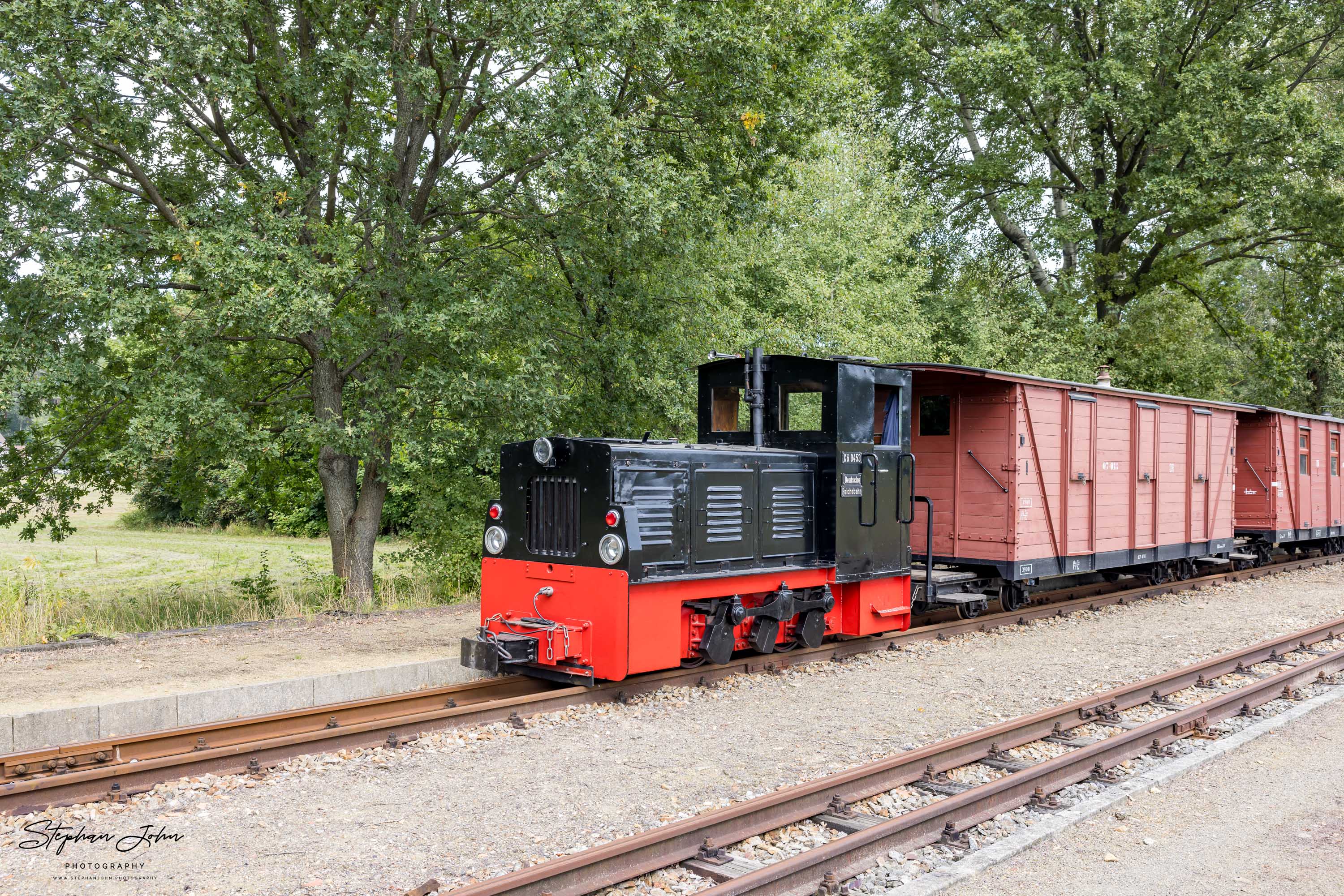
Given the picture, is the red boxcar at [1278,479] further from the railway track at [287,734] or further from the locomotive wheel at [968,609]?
the railway track at [287,734]

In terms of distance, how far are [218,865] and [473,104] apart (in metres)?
→ 10.7

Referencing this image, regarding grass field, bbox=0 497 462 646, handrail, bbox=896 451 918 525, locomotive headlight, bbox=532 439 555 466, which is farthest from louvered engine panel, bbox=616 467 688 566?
grass field, bbox=0 497 462 646

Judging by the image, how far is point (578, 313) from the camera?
557 inches

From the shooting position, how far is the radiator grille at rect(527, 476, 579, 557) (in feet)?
25.5

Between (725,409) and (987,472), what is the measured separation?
13.1ft

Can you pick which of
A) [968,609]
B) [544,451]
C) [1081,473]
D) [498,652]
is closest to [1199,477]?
[1081,473]

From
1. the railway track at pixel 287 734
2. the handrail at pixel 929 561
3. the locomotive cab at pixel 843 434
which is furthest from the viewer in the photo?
the handrail at pixel 929 561

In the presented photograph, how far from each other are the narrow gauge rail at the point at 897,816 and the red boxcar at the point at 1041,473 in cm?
369

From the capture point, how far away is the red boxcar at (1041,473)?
1170 centimetres

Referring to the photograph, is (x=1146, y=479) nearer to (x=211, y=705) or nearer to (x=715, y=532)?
(x=715, y=532)

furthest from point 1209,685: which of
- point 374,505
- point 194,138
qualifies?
point 194,138

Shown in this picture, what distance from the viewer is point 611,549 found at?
7379 mm

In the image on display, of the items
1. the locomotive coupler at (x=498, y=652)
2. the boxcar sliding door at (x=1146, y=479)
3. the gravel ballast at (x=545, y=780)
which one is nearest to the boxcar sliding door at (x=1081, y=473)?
the boxcar sliding door at (x=1146, y=479)

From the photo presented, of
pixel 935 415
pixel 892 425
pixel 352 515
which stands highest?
pixel 935 415
